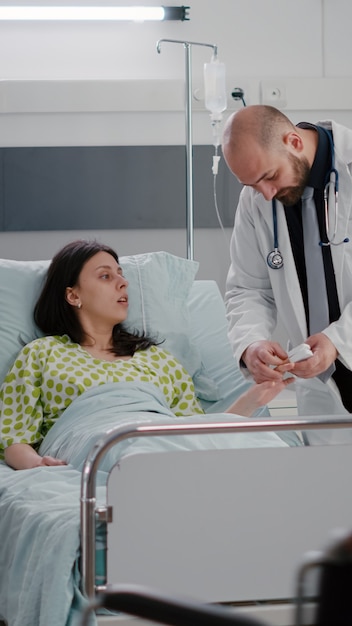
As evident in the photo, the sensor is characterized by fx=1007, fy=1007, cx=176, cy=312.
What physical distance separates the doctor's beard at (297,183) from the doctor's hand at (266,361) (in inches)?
14.9

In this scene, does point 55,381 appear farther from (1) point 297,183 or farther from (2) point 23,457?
(1) point 297,183

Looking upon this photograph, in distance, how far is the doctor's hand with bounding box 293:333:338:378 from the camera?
249cm

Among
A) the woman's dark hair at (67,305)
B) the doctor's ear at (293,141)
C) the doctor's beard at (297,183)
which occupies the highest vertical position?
the doctor's ear at (293,141)

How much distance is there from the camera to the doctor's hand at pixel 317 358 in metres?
2.49

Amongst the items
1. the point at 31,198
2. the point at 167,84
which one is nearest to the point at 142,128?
the point at 167,84

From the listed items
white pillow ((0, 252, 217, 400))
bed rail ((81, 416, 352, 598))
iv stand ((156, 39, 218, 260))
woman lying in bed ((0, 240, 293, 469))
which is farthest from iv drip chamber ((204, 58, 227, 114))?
bed rail ((81, 416, 352, 598))

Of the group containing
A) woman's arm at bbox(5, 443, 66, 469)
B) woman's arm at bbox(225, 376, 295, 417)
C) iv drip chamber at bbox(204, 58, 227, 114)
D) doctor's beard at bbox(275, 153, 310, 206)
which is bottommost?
woman's arm at bbox(5, 443, 66, 469)

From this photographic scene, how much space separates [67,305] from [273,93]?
1.41 m

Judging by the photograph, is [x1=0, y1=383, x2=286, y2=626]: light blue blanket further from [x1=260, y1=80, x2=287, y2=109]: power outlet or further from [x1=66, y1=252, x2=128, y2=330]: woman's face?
[x1=260, y1=80, x2=287, y2=109]: power outlet

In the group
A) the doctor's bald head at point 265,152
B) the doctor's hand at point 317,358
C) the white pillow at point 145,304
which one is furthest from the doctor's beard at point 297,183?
the white pillow at point 145,304

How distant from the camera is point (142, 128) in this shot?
13.2ft

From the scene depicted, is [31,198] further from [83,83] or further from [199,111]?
[199,111]

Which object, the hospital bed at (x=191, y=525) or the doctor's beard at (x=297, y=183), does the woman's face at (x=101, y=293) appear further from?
the hospital bed at (x=191, y=525)

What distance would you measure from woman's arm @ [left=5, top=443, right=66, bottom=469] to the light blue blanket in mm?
35
